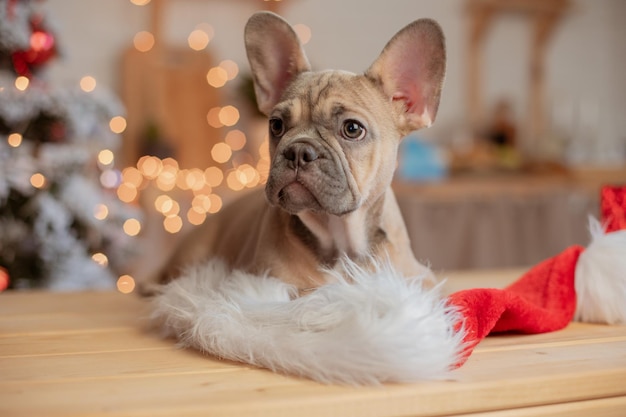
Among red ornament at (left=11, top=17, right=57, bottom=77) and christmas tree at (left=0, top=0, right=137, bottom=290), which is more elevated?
red ornament at (left=11, top=17, right=57, bottom=77)

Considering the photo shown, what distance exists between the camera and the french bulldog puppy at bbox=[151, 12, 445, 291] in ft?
4.46

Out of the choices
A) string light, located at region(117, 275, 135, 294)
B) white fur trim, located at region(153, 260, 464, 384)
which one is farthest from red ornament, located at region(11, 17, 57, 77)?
white fur trim, located at region(153, 260, 464, 384)

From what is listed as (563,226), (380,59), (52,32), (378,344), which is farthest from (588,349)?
(563,226)

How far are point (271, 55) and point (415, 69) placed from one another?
1.10 ft

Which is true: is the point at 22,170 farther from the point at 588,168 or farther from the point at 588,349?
the point at 588,168

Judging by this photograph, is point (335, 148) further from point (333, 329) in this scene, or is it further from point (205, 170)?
point (205, 170)

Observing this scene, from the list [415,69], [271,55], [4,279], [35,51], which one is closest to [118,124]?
[35,51]

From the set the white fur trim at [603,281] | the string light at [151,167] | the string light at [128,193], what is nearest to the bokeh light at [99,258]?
the string light at [128,193]

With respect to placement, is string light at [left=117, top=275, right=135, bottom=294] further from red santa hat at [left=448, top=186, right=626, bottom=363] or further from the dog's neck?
Answer: red santa hat at [left=448, top=186, right=626, bottom=363]

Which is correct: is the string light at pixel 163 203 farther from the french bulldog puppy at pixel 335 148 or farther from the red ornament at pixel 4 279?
the french bulldog puppy at pixel 335 148

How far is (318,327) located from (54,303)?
0.91 meters

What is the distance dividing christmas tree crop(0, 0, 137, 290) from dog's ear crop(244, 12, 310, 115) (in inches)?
48.0

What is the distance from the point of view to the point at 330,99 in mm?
1433

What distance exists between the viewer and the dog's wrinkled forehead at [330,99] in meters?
1.43
